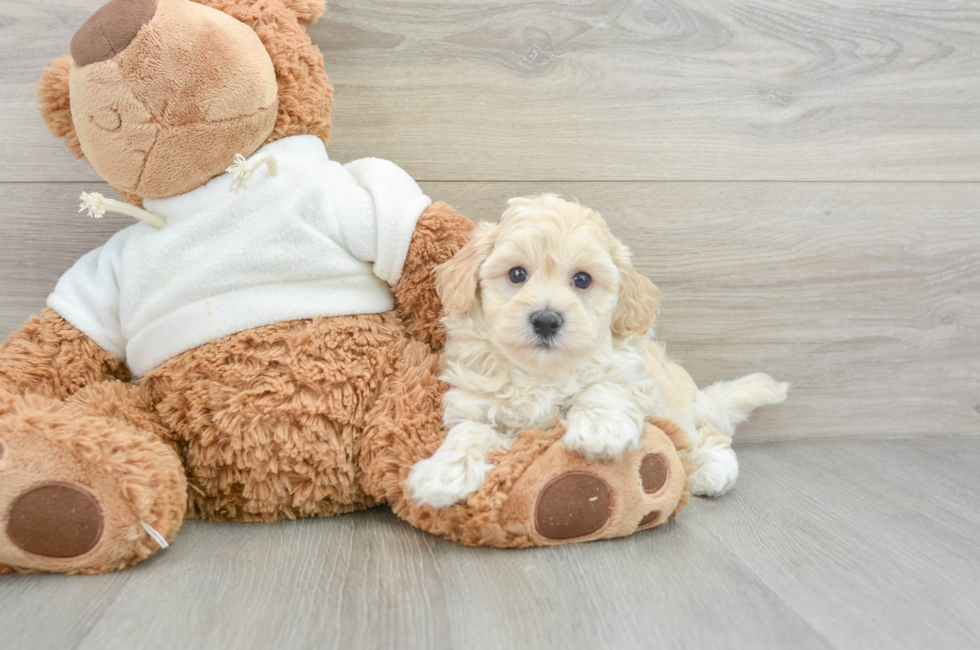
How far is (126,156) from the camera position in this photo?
108 cm

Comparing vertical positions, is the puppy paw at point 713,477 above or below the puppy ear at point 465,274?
below

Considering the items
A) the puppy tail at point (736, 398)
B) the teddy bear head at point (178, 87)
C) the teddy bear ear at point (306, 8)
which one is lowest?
the puppy tail at point (736, 398)

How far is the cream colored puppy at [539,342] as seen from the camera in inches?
39.5

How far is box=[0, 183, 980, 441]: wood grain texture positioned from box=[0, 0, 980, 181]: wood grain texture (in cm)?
5

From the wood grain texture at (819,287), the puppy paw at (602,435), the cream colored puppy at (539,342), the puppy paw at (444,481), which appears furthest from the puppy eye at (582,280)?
the wood grain texture at (819,287)

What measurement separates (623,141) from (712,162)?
216 millimetres

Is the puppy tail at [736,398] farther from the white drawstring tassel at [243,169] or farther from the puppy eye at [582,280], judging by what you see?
the white drawstring tassel at [243,169]

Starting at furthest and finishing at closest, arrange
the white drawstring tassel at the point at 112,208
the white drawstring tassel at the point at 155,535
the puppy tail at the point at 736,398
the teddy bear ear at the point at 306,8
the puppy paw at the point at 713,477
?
the puppy tail at the point at 736,398 → the puppy paw at the point at 713,477 → the teddy bear ear at the point at 306,8 → the white drawstring tassel at the point at 112,208 → the white drawstring tassel at the point at 155,535

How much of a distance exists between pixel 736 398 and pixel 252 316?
1.06 metres

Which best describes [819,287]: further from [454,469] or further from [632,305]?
[454,469]

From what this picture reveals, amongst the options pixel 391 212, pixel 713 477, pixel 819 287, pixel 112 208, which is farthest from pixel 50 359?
pixel 819 287

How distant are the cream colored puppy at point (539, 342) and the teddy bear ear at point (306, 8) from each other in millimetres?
500

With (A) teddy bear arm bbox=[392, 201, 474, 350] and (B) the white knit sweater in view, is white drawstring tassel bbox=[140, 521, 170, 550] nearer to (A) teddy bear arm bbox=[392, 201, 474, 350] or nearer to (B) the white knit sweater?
(B) the white knit sweater

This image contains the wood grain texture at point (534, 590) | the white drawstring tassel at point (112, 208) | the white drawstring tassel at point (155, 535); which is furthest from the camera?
the white drawstring tassel at point (112, 208)
